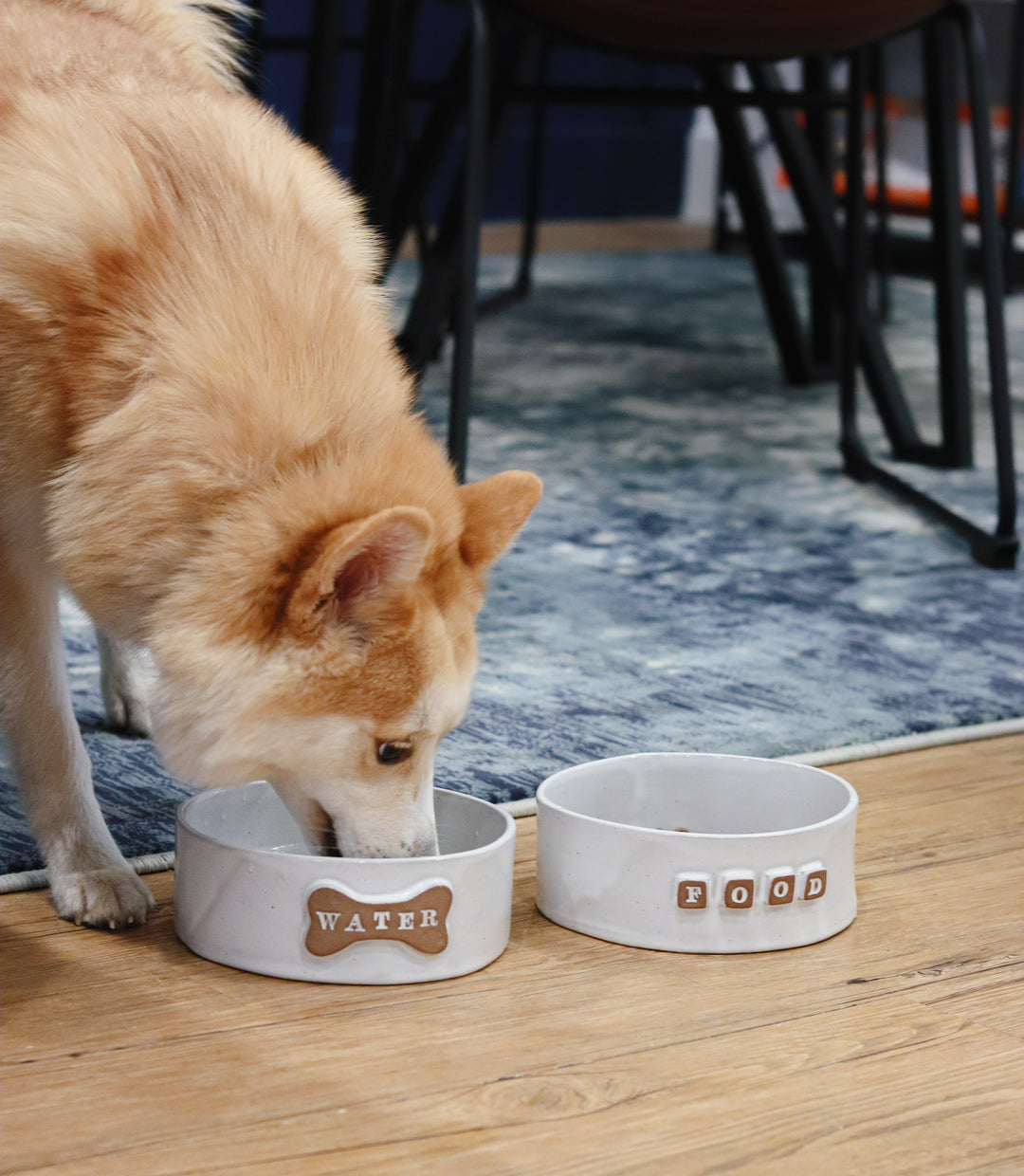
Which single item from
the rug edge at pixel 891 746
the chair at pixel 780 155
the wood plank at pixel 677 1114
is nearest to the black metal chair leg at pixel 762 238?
the chair at pixel 780 155

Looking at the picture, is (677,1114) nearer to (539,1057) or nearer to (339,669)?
(539,1057)

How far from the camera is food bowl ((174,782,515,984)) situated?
1188 mm

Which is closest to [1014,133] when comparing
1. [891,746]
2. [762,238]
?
[762,238]

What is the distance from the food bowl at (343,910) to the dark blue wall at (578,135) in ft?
15.0

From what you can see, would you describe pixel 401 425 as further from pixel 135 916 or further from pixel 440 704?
pixel 135 916

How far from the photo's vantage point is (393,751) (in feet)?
4.02

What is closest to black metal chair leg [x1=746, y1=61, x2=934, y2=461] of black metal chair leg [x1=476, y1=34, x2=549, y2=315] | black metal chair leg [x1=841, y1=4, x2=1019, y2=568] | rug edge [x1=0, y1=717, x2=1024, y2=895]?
black metal chair leg [x1=841, y1=4, x2=1019, y2=568]

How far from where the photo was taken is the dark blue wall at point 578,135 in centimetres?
555

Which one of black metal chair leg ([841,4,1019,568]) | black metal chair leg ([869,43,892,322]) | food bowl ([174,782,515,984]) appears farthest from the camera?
black metal chair leg ([869,43,892,322])

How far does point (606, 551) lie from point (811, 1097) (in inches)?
56.3

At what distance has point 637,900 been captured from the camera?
1.29m

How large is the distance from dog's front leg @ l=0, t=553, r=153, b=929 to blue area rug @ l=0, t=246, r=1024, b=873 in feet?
0.24

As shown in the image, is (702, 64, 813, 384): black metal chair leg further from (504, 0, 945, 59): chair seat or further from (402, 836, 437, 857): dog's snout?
(402, 836, 437, 857): dog's snout

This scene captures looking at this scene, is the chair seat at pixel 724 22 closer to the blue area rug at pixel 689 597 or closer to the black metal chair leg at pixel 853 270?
the black metal chair leg at pixel 853 270
